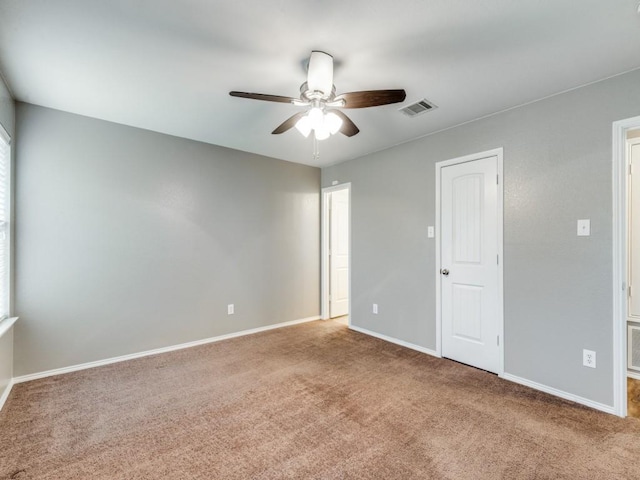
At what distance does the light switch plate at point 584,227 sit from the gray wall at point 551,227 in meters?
0.03

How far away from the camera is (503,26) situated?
170cm

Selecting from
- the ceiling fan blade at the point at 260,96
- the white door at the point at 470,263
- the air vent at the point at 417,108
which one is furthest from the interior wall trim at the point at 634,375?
the ceiling fan blade at the point at 260,96

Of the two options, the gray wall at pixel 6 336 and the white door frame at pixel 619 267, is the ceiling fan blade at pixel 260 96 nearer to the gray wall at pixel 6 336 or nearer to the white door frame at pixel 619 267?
the gray wall at pixel 6 336

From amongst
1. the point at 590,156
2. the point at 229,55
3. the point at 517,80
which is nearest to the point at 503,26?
the point at 517,80

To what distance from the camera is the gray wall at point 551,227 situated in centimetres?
223

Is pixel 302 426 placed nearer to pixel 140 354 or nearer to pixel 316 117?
pixel 316 117

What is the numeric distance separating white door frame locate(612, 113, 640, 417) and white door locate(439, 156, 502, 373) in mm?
785

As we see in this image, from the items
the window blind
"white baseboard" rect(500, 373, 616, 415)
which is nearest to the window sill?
the window blind

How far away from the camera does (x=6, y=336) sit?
8.01ft

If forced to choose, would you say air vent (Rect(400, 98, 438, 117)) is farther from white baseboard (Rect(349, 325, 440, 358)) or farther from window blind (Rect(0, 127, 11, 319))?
window blind (Rect(0, 127, 11, 319))

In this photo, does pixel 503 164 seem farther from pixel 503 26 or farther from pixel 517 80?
pixel 503 26

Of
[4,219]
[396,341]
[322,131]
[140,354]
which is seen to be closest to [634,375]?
[396,341]

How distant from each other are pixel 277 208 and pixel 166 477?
3.26 meters

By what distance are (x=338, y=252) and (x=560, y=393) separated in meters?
3.14
